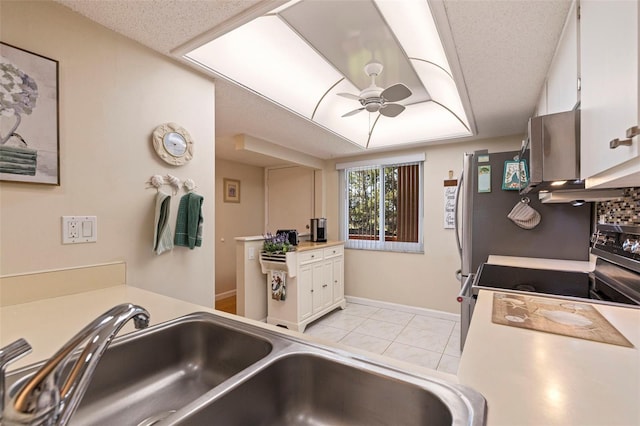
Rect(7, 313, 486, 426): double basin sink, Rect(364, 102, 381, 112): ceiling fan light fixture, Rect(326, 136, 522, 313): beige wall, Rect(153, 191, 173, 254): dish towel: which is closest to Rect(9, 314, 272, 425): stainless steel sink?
A: Rect(7, 313, 486, 426): double basin sink

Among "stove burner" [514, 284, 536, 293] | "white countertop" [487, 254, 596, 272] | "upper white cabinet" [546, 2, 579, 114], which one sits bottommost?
"stove burner" [514, 284, 536, 293]

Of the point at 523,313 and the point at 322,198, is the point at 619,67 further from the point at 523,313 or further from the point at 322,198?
the point at 322,198

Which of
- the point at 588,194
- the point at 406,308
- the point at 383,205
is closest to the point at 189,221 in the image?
the point at 588,194

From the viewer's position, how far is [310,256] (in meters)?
3.31

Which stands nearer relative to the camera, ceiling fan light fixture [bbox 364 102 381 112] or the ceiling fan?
the ceiling fan

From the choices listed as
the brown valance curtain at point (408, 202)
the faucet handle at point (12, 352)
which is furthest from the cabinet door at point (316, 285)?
the faucet handle at point (12, 352)

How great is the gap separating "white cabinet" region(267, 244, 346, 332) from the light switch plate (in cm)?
186

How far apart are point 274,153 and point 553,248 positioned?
9.44 feet

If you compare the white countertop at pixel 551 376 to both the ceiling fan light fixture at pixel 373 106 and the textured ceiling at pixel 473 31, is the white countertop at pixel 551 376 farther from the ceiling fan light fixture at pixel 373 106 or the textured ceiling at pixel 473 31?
the ceiling fan light fixture at pixel 373 106

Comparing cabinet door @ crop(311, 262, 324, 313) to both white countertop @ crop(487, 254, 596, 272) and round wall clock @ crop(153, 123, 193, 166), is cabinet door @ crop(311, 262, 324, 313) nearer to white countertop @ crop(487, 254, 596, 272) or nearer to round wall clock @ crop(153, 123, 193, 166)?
white countertop @ crop(487, 254, 596, 272)

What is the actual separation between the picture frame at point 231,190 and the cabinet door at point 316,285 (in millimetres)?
1899

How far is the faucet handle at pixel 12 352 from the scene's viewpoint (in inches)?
15.2

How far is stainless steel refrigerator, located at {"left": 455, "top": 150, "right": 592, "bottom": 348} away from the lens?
206cm

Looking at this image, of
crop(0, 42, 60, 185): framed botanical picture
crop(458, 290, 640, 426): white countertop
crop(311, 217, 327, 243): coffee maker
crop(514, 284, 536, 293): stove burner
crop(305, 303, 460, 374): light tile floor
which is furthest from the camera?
crop(311, 217, 327, 243): coffee maker
